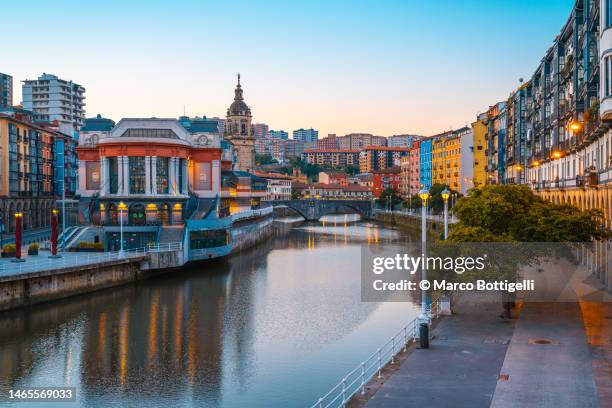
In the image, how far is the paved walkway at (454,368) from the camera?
21.8m

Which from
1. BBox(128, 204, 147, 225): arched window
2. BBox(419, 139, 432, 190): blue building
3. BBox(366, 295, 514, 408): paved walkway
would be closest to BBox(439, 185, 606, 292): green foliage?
BBox(366, 295, 514, 408): paved walkway

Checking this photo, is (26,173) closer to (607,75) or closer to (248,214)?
(248,214)

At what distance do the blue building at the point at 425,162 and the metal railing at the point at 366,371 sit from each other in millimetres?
142898

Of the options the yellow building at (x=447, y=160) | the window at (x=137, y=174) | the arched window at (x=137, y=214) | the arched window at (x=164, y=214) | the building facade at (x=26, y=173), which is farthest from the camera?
the yellow building at (x=447, y=160)

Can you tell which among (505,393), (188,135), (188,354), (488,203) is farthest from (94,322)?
(188,135)

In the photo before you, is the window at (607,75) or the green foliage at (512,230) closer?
the window at (607,75)

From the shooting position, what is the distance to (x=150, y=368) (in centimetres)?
3294

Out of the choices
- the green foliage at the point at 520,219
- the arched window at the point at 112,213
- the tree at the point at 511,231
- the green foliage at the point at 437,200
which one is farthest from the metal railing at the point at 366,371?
the green foliage at the point at 437,200

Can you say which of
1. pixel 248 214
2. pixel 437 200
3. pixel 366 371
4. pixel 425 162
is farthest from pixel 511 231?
pixel 425 162

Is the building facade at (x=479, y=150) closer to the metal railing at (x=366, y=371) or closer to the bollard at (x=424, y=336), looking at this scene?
the metal railing at (x=366, y=371)

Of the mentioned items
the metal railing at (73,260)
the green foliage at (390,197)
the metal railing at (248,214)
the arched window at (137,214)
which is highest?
the green foliage at (390,197)

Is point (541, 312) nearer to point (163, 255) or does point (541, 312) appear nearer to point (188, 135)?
point (163, 255)

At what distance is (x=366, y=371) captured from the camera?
86.2 ft

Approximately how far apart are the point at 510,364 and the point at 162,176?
60550mm
